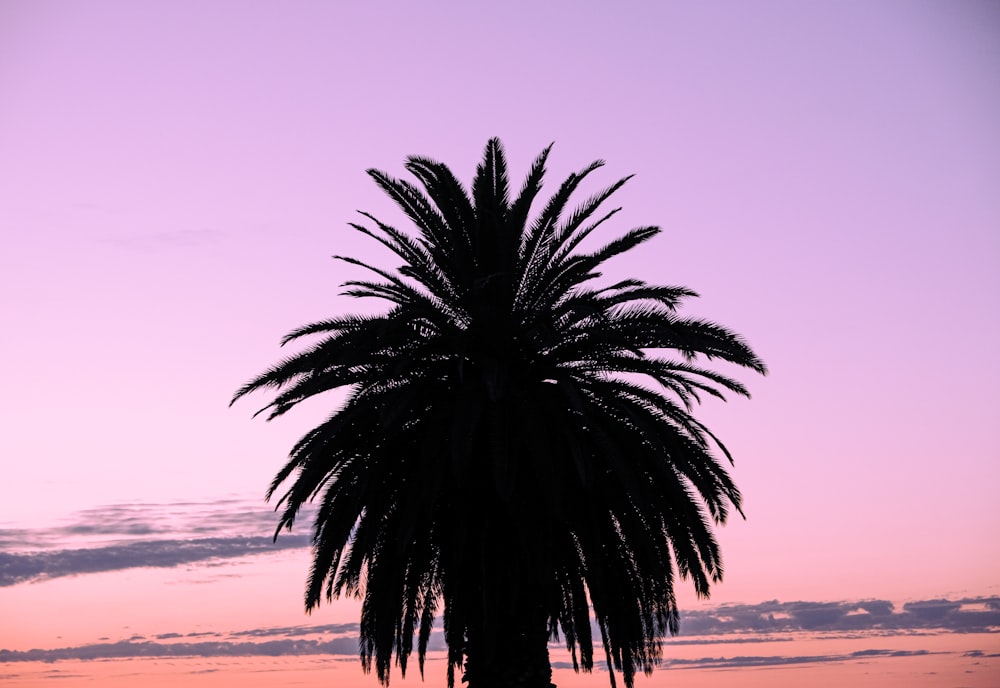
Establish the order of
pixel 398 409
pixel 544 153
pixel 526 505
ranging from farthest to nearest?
pixel 544 153, pixel 526 505, pixel 398 409

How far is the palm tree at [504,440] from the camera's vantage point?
23031 mm

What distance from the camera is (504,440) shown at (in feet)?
72.8

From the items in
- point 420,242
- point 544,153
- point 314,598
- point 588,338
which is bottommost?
point 314,598

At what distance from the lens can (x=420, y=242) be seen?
970 inches

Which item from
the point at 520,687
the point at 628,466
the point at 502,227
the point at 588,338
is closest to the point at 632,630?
the point at 520,687

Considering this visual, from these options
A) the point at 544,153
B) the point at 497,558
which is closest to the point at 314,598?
the point at 497,558

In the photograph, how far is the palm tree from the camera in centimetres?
2303

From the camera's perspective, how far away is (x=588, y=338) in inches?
942

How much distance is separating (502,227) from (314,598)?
26.8 ft

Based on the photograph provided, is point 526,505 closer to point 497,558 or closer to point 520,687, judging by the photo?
point 497,558

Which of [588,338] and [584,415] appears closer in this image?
[584,415]

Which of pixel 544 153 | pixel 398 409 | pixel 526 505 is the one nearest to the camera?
pixel 398 409

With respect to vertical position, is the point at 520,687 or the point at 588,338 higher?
the point at 588,338

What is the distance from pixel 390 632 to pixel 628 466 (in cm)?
595
